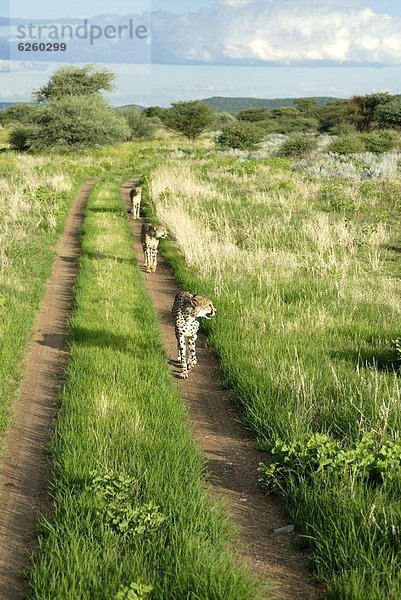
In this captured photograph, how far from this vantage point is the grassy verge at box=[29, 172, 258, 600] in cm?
372

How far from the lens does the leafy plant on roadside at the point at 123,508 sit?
13.8 feet

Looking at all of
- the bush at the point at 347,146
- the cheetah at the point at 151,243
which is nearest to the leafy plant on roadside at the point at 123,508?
the cheetah at the point at 151,243

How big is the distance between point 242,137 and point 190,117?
20.7 meters

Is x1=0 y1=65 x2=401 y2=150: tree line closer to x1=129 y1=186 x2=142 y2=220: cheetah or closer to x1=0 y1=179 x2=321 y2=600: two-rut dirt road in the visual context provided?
x1=129 y1=186 x2=142 y2=220: cheetah

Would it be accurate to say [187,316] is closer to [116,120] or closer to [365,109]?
[116,120]

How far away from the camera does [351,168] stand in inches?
1039

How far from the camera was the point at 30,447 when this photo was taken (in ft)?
18.4

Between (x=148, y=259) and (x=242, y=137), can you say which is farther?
(x=242, y=137)

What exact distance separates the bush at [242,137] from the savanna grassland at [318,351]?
2777 cm

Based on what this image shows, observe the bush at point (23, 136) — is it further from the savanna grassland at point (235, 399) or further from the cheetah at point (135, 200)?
the savanna grassland at point (235, 399)

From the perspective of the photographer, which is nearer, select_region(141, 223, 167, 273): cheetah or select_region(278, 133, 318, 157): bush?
select_region(141, 223, 167, 273): cheetah

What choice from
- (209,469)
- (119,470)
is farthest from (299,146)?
(119,470)

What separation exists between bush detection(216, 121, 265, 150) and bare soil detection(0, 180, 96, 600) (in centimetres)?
3712

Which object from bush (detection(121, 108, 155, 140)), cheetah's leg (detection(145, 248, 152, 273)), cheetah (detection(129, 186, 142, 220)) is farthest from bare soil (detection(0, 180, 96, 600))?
bush (detection(121, 108, 155, 140))
